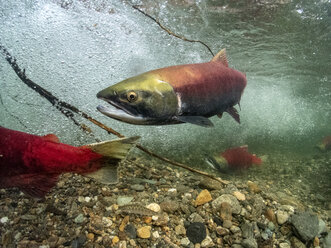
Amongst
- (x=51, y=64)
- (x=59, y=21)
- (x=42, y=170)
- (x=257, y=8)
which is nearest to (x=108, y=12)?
(x=59, y=21)

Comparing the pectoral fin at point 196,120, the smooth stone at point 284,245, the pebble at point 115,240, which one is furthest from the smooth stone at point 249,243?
the pectoral fin at point 196,120

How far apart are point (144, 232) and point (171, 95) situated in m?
1.36

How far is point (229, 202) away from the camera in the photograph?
8.60 feet

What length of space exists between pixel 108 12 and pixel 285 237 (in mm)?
9210

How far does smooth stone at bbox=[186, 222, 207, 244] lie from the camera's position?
2167 millimetres

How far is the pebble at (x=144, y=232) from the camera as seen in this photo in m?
2.06

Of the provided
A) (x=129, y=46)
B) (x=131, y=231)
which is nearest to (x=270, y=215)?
(x=131, y=231)

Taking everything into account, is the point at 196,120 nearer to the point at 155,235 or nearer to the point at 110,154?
the point at 110,154

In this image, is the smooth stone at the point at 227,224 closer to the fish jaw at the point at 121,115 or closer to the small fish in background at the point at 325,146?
the fish jaw at the point at 121,115

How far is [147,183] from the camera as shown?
115 inches

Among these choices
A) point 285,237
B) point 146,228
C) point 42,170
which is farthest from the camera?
point 285,237

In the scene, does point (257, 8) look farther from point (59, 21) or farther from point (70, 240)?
point (70, 240)

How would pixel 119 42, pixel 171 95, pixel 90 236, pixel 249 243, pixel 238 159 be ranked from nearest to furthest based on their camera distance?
1. pixel 171 95
2. pixel 90 236
3. pixel 249 243
4. pixel 238 159
5. pixel 119 42

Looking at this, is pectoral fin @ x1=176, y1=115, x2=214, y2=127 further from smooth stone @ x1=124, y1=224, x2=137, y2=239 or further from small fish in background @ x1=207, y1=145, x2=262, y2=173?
small fish in background @ x1=207, y1=145, x2=262, y2=173
